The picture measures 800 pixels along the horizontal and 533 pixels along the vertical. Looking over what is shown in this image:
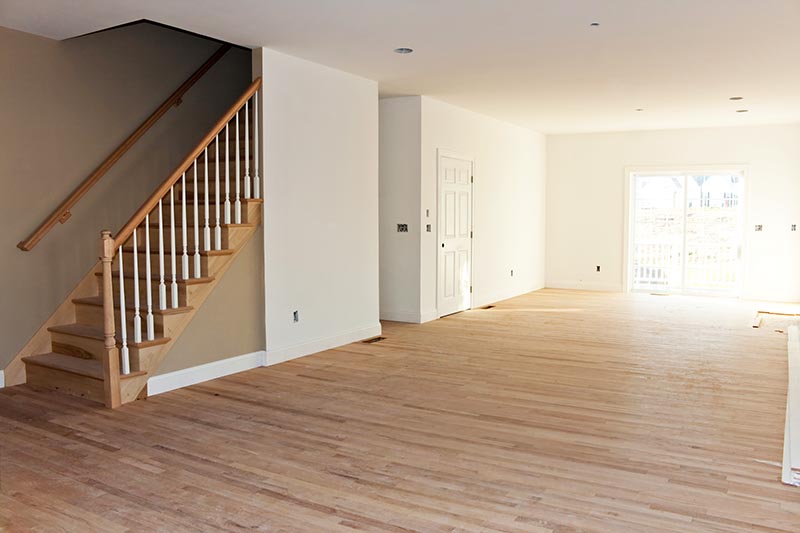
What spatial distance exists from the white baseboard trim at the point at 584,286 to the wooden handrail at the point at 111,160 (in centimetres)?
696

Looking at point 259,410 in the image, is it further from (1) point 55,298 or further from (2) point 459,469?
(1) point 55,298

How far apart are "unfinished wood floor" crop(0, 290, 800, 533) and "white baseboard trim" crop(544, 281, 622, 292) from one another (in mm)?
4827

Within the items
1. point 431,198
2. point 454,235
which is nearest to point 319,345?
point 431,198

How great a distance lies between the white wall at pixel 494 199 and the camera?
774cm

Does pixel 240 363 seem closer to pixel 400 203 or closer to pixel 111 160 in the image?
pixel 111 160

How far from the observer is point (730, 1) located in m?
4.12

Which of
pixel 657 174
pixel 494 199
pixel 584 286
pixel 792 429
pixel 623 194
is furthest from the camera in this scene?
pixel 584 286

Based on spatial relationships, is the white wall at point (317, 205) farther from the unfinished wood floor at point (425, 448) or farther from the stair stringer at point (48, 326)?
the stair stringer at point (48, 326)

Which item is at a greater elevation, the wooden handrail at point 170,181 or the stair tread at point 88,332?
the wooden handrail at point 170,181

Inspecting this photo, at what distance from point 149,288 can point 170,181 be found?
0.76 meters

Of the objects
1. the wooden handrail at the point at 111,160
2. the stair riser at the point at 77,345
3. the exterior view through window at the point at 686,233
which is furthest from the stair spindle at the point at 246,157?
the exterior view through window at the point at 686,233

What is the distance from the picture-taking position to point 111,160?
18.0ft

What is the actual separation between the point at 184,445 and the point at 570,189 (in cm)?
890

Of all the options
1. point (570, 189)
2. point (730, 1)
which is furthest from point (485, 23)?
point (570, 189)
